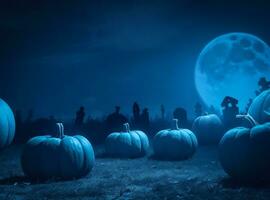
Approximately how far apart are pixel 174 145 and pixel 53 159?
533 centimetres

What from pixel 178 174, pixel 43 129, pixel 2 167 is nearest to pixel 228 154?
pixel 178 174

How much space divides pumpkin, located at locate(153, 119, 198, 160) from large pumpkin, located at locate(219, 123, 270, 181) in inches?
170

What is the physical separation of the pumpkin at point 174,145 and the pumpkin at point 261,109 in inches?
98.6

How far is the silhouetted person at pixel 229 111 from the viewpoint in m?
18.9

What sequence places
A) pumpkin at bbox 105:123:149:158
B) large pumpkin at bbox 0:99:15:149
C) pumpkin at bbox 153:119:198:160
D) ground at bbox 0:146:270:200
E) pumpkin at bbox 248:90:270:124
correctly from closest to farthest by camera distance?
1. ground at bbox 0:146:270:200
2. pumpkin at bbox 248:90:270:124
3. pumpkin at bbox 153:119:198:160
4. pumpkin at bbox 105:123:149:158
5. large pumpkin at bbox 0:99:15:149

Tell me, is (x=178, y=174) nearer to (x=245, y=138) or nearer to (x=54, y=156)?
(x=245, y=138)

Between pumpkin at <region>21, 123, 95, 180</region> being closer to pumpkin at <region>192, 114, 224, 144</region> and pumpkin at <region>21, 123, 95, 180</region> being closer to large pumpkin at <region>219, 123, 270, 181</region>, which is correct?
large pumpkin at <region>219, 123, 270, 181</region>

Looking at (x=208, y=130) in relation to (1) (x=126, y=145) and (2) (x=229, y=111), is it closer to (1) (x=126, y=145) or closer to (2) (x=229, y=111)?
(2) (x=229, y=111)

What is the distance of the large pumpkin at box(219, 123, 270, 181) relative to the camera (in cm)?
743

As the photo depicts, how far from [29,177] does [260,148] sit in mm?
5716

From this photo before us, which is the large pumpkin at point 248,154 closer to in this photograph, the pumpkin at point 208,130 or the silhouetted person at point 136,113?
the pumpkin at point 208,130

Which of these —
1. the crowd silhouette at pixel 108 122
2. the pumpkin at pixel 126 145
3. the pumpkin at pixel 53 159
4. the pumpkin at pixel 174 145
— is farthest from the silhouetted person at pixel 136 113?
the pumpkin at pixel 53 159

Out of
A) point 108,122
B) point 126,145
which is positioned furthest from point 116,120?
point 126,145

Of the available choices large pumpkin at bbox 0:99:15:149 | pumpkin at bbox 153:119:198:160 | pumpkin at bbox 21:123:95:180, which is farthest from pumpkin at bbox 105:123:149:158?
pumpkin at bbox 21:123:95:180
